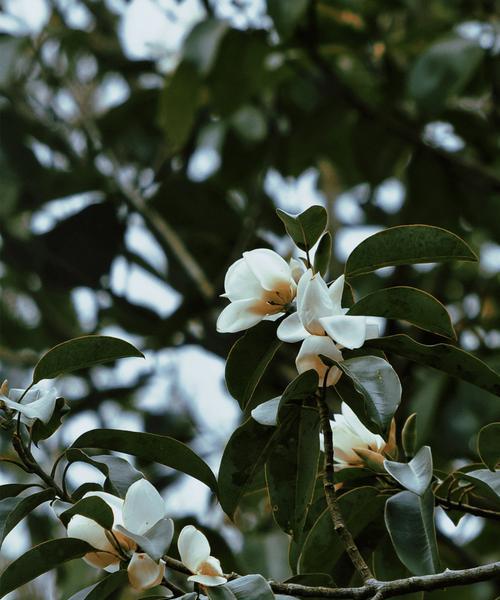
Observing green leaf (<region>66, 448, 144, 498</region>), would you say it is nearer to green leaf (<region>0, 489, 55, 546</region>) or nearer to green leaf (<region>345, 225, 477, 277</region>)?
green leaf (<region>0, 489, 55, 546</region>)

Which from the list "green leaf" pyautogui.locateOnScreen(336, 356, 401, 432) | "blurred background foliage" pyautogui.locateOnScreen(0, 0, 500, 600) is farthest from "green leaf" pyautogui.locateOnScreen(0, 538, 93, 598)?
"blurred background foliage" pyautogui.locateOnScreen(0, 0, 500, 600)

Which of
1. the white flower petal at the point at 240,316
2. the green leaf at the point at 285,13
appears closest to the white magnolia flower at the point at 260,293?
the white flower petal at the point at 240,316

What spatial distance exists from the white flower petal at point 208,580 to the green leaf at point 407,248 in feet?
0.78

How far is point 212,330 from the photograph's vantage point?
1979 millimetres

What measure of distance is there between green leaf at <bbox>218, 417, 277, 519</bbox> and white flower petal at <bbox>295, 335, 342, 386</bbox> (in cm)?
6

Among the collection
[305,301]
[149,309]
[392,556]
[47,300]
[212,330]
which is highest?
[47,300]

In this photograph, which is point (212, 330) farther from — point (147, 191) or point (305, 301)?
point (305, 301)

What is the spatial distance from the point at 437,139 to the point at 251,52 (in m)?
0.64

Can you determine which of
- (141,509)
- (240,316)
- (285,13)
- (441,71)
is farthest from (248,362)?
(441,71)

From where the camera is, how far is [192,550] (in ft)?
2.35

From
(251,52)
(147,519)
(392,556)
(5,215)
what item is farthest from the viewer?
(5,215)

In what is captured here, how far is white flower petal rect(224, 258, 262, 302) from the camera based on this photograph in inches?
29.6

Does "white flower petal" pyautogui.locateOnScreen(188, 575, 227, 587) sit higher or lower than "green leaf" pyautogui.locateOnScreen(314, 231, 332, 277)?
lower

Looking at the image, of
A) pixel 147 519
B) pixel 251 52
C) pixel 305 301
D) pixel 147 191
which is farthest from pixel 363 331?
pixel 147 191
